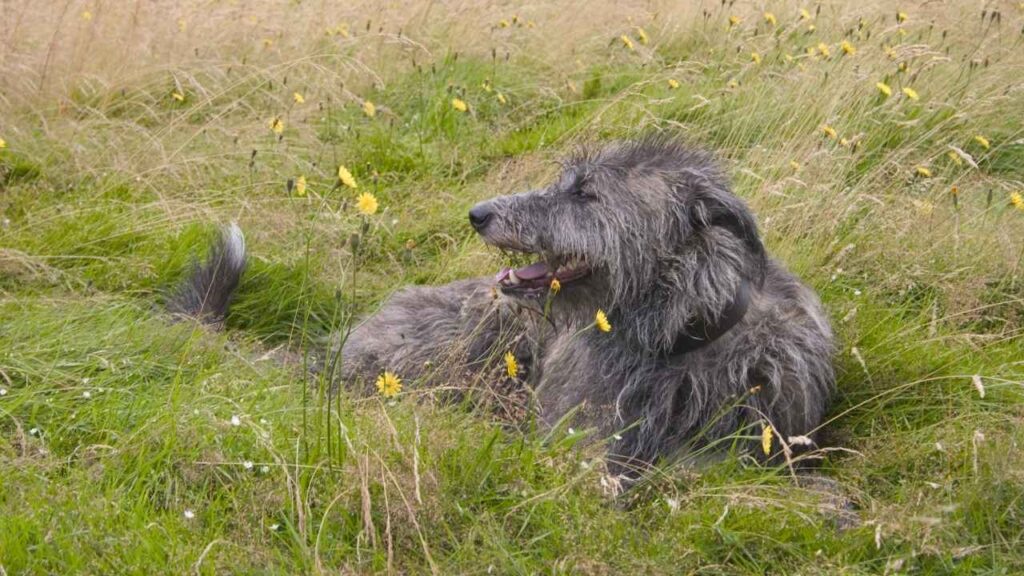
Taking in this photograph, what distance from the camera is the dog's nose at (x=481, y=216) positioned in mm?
3672

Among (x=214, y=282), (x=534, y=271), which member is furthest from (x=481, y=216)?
(x=214, y=282)

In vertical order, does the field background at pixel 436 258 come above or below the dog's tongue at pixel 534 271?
below

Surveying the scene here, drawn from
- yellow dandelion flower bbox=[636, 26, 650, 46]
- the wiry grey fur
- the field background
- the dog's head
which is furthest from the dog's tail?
yellow dandelion flower bbox=[636, 26, 650, 46]

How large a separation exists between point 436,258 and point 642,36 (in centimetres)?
284

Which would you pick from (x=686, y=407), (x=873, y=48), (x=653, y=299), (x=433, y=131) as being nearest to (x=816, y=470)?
(x=686, y=407)

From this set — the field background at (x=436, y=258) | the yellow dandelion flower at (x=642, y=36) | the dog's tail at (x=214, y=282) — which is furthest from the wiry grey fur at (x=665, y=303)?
the yellow dandelion flower at (x=642, y=36)

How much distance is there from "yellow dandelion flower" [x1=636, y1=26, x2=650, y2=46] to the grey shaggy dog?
376cm

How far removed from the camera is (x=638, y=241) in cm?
358

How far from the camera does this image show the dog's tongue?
12.2 ft

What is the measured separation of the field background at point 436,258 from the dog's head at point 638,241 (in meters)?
0.57

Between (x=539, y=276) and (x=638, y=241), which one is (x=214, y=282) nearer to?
(x=539, y=276)

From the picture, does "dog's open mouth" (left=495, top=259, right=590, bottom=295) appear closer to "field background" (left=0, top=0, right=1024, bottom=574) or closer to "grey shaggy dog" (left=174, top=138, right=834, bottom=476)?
"grey shaggy dog" (left=174, top=138, right=834, bottom=476)

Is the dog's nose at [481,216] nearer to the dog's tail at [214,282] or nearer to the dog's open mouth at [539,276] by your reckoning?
the dog's open mouth at [539,276]

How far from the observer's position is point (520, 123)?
703 centimetres
